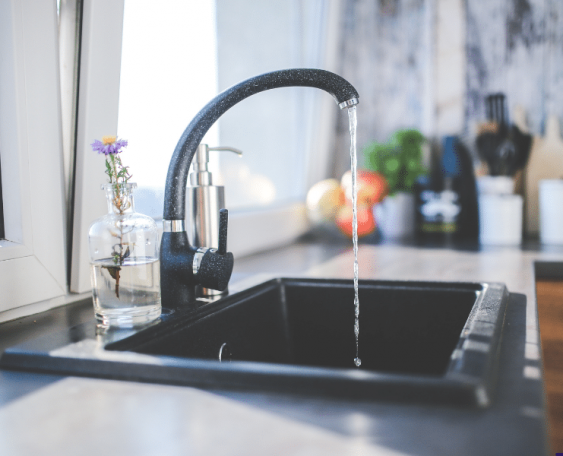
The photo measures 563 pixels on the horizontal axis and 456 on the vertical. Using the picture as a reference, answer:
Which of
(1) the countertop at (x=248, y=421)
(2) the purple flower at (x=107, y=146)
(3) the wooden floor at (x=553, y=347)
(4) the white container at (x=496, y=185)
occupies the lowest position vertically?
(3) the wooden floor at (x=553, y=347)

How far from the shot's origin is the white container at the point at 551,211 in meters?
1.71

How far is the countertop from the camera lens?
1.28ft

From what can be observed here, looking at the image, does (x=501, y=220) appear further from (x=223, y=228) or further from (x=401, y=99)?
(x=223, y=228)

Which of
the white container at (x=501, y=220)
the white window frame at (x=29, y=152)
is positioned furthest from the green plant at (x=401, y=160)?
the white window frame at (x=29, y=152)

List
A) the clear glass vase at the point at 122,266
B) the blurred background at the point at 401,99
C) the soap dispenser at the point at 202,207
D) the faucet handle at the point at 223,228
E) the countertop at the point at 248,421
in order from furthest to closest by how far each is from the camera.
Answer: the blurred background at the point at 401,99 < the soap dispenser at the point at 202,207 < the faucet handle at the point at 223,228 < the clear glass vase at the point at 122,266 < the countertop at the point at 248,421

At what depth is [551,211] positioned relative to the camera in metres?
1.72

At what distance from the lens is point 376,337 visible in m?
1.00

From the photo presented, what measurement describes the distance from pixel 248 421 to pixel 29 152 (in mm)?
595

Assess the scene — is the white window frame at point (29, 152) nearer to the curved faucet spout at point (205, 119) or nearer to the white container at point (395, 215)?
the curved faucet spout at point (205, 119)

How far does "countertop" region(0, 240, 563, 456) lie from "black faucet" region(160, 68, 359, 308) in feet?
0.89

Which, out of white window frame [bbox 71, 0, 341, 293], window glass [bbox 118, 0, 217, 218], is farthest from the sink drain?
window glass [bbox 118, 0, 217, 218]

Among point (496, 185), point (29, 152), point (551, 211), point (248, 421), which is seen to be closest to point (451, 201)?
point (496, 185)

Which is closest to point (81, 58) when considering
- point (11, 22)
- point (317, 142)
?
point (11, 22)

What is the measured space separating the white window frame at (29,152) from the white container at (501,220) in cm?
131
